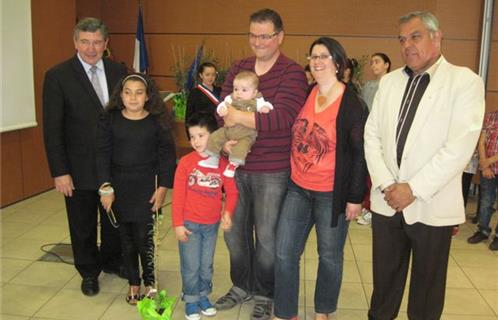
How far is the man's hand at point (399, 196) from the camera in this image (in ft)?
6.87

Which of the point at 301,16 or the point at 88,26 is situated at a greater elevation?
the point at 301,16

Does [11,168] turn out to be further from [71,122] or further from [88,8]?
[88,8]

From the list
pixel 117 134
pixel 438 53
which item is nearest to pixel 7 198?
pixel 117 134

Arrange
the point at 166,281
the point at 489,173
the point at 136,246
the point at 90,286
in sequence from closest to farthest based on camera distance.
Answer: the point at 136,246
the point at 90,286
the point at 166,281
the point at 489,173

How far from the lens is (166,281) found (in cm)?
324

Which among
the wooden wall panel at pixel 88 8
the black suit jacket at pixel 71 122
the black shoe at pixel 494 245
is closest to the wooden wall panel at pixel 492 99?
the black shoe at pixel 494 245

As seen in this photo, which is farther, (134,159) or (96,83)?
(96,83)

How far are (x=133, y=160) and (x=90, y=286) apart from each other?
93 cm

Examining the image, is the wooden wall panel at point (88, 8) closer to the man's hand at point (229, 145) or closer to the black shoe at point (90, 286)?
the black shoe at point (90, 286)

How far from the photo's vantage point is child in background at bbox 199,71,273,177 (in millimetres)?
2344

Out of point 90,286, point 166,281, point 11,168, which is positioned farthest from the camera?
point 11,168

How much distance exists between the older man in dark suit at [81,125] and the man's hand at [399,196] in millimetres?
1762

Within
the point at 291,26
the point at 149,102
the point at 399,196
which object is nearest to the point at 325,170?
the point at 399,196

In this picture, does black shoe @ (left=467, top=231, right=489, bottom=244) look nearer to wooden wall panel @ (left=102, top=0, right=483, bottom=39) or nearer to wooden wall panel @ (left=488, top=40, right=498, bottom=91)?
wooden wall panel @ (left=488, top=40, right=498, bottom=91)
